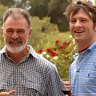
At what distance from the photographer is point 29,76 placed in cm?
311

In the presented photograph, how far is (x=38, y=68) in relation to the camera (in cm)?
312

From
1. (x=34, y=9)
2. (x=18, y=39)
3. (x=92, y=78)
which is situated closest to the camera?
(x=92, y=78)

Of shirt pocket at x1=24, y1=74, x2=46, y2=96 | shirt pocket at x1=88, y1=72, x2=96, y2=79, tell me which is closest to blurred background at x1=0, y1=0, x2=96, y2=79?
shirt pocket at x1=24, y1=74, x2=46, y2=96

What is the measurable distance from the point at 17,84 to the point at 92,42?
67cm

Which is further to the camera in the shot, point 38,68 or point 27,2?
point 27,2

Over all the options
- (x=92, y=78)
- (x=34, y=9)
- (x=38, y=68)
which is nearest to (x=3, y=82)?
(x=38, y=68)

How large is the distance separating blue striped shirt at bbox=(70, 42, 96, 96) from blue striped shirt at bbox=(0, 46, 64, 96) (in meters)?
0.22

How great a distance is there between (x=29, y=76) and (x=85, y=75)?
498 millimetres

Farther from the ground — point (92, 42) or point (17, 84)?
point (92, 42)

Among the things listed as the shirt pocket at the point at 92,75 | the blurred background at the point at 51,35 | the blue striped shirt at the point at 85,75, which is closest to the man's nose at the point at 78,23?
the blue striped shirt at the point at 85,75

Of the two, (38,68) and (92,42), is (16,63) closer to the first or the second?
(38,68)

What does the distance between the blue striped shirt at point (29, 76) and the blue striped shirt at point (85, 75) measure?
0.22 metres

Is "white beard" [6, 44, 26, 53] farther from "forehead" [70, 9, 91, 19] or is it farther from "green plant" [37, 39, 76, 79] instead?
"green plant" [37, 39, 76, 79]

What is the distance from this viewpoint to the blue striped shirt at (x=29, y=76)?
306 centimetres
